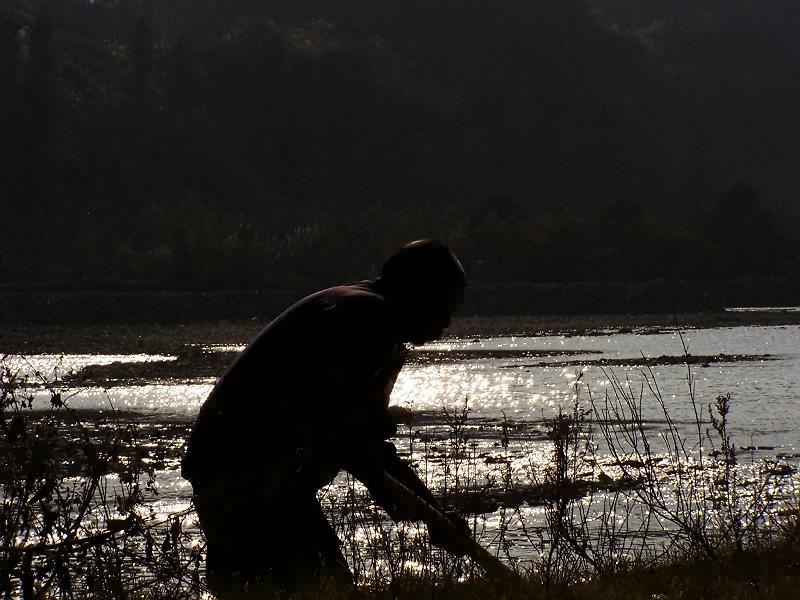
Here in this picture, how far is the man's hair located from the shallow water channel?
3.03 feet

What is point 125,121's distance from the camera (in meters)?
183

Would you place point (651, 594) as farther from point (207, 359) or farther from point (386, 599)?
point (207, 359)

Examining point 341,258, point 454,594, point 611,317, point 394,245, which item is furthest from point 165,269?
point 454,594

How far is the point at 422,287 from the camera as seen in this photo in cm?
512

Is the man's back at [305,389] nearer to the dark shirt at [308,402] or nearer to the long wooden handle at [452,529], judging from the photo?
the dark shirt at [308,402]

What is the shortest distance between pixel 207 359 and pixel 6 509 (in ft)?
129

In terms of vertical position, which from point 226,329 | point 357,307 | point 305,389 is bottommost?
point 226,329

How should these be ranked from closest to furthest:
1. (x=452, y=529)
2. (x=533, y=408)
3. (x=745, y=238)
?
(x=452, y=529) < (x=533, y=408) < (x=745, y=238)

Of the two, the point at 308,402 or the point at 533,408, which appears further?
the point at 533,408

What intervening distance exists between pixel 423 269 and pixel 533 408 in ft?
68.5

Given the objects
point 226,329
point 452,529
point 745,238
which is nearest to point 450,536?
point 452,529

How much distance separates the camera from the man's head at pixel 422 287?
5.12 meters

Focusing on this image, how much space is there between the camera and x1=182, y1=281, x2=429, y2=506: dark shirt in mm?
4957

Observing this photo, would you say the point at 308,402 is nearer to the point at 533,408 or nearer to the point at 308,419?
the point at 308,419
